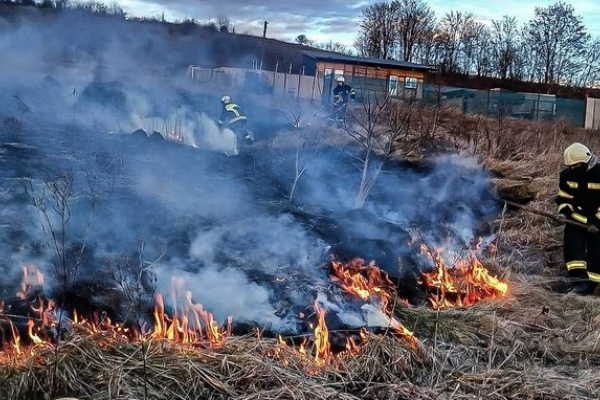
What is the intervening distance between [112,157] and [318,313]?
5.28 m

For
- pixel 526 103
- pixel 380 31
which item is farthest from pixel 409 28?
pixel 526 103

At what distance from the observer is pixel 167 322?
15.1ft

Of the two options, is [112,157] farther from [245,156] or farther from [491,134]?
[491,134]

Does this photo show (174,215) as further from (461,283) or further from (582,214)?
(582,214)

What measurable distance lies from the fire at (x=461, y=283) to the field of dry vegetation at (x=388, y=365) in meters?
0.22

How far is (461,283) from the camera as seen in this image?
20.8 feet

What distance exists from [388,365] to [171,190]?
4748 mm

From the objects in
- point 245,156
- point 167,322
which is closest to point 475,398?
point 167,322

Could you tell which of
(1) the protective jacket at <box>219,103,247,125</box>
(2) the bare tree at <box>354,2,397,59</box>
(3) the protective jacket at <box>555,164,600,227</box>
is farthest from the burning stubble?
(2) the bare tree at <box>354,2,397,59</box>

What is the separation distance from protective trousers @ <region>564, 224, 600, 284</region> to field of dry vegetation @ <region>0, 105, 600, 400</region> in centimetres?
58

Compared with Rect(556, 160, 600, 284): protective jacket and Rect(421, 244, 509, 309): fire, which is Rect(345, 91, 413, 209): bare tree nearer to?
Rect(421, 244, 509, 309): fire

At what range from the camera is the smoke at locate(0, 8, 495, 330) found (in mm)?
5379

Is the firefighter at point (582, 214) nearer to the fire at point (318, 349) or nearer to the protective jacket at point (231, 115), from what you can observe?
the fire at point (318, 349)

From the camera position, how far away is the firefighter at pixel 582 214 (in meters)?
6.74
